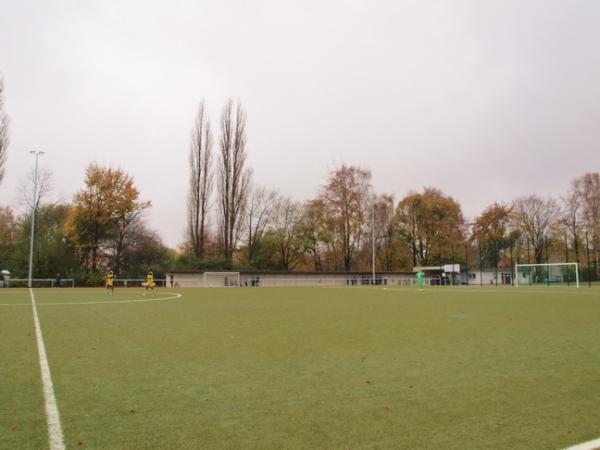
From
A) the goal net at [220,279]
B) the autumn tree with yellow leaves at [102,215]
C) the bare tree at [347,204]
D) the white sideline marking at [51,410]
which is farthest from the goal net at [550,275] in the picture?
the white sideline marking at [51,410]

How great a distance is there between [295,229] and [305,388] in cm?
6080

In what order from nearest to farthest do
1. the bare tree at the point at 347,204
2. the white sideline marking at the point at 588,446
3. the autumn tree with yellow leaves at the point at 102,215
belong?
the white sideline marking at the point at 588,446 → the autumn tree with yellow leaves at the point at 102,215 → the bare tree at the point at 347,204

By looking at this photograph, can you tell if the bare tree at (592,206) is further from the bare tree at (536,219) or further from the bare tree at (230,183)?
the bare tree at (230,183)

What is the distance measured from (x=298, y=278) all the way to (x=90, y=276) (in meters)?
24.8

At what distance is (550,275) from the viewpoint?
55.1 meters

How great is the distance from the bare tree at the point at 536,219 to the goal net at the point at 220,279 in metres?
42.8

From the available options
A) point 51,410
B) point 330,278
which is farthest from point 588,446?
point 330,278

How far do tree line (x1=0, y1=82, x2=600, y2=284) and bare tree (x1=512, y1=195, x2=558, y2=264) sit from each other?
150mm

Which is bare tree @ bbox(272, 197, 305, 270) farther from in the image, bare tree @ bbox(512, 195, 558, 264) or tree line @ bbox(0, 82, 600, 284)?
bare tree @ bbox(512, 195, 558, 264)

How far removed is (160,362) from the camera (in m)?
7.59

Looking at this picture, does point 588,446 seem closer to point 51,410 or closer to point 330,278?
point 51,410

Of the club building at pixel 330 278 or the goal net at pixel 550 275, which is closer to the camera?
the club building at pixel 330 278

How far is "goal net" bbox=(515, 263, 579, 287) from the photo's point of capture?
5228 cm

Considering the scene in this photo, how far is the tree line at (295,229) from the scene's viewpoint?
172ft
